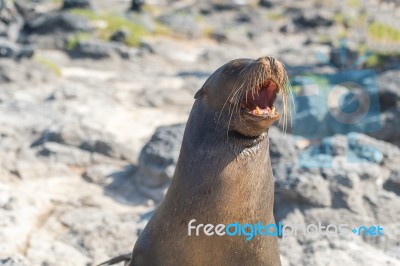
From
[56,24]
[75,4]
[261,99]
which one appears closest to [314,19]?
[75,4]

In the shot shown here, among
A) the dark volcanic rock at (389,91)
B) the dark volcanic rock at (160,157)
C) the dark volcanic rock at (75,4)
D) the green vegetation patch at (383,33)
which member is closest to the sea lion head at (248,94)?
the dark volcanic rock at (160,157)

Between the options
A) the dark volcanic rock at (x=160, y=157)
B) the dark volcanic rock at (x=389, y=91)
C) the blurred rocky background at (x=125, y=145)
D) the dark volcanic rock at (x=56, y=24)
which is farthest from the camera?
the dark volcanic rock at (x=56, y=24)

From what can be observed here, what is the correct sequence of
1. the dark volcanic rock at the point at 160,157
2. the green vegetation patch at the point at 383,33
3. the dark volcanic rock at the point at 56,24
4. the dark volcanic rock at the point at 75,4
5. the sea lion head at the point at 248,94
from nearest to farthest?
1. the sea lion head at the point at 248,94
2. the dark volcanic rock at the point at 160,157
3. the dark volcanic rock at the point at 56,24
4. the green vegetation patch at the point at 383,33
5. the dark volcanic rock at the point at 75,4

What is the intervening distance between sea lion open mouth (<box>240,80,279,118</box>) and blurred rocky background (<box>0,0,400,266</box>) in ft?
5.11

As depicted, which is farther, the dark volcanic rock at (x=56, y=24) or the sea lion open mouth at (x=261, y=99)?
the dark volcanic rock at (x=56, y=24)

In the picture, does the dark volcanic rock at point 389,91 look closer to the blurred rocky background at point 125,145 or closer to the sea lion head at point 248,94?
the blurred rocky background at point 125,145

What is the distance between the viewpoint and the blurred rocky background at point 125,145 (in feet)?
13.0

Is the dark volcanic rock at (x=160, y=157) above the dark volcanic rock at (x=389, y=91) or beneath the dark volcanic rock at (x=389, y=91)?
above

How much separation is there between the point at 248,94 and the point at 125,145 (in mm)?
4107

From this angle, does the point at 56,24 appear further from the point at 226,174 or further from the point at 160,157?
the point at 226,174

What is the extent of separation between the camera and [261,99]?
8.16 feet

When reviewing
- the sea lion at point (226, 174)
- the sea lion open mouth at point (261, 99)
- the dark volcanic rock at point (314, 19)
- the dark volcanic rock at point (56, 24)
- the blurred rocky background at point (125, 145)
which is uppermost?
the sea lion open mouth at point (261, 99)

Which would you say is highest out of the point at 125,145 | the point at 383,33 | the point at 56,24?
the point at 125,145

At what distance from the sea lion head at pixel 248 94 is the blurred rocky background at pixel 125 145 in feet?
5.11
